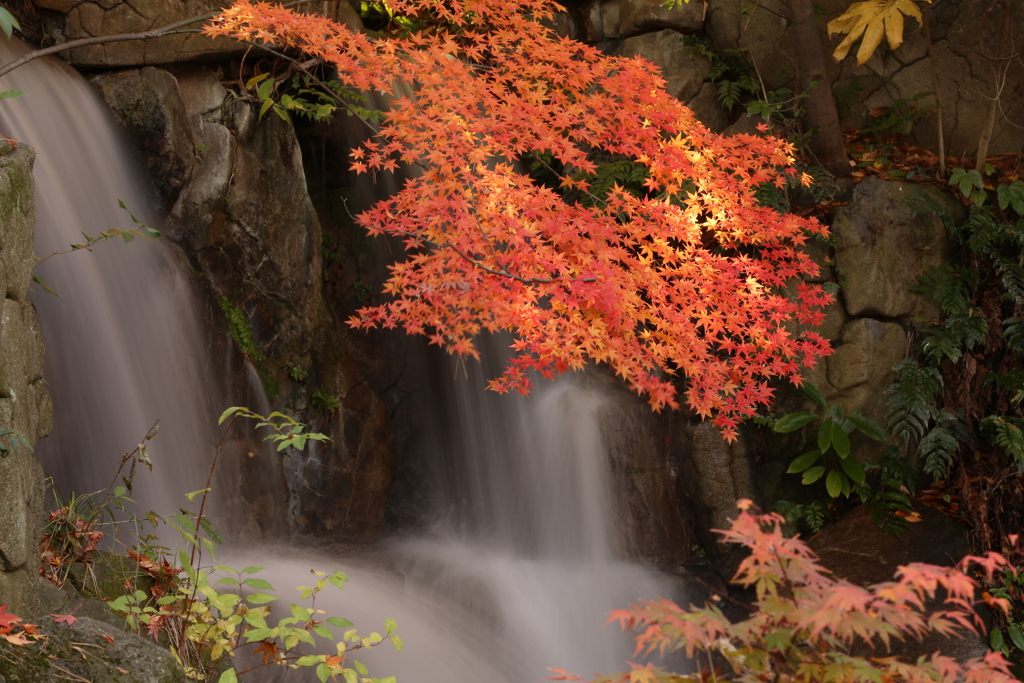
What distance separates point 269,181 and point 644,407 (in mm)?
3957

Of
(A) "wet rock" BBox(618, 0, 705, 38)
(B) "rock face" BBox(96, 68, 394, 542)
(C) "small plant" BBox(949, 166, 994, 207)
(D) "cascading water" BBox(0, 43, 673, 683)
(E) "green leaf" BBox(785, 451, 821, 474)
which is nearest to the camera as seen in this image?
(D) "cascading water" BBox(0, 43, 673, 683)

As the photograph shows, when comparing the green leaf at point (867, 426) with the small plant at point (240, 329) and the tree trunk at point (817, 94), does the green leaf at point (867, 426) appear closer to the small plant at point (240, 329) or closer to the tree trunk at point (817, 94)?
the tree trunk at point (817, 94)

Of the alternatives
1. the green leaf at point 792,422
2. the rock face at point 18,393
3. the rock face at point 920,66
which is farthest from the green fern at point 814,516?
the rock face at point 18,393

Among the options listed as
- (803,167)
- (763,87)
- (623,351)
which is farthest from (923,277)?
(623,351)

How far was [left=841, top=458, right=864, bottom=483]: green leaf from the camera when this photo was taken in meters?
6.05

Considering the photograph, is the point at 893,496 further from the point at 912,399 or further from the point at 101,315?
the point at 101,315

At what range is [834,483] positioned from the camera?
608cm

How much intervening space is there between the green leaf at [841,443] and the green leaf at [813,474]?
218 mm

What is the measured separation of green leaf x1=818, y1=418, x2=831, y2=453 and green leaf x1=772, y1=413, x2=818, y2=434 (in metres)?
0.11

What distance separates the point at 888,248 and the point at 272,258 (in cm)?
551

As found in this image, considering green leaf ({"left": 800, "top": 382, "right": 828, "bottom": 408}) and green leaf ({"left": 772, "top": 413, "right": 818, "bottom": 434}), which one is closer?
green leaf ({"left": 772, "top": 413, "right": 818, "bottom": 434})

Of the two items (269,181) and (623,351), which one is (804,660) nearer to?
(623,351)

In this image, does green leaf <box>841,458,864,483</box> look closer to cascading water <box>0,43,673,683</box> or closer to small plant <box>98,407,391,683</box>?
cascading water <box>0,43,673,683</box>

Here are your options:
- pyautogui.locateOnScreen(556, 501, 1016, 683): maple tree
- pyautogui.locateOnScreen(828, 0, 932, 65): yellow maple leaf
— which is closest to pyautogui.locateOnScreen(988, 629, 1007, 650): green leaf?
pyautogui.locateOnScreen(556, 501, 1016, 683): maple tree
